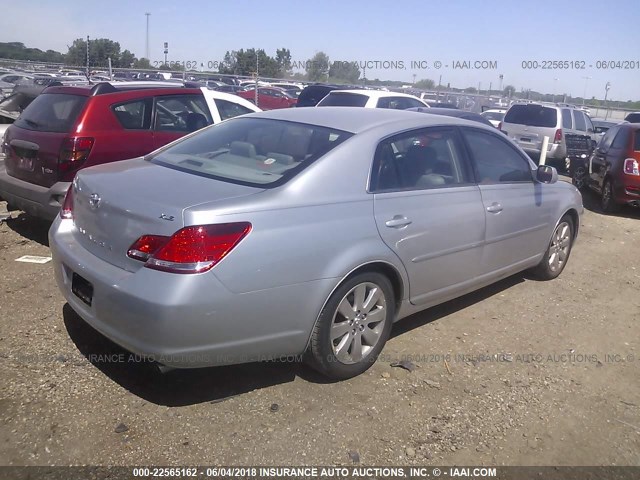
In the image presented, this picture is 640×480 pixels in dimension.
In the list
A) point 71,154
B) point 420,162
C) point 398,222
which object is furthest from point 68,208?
point 420,162

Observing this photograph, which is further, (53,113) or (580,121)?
(580,121)

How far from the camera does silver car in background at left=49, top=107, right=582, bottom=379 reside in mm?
2758

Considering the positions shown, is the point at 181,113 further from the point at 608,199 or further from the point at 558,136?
the point at 558,136

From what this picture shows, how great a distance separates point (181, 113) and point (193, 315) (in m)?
4.09

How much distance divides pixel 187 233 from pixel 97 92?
351 centimetres

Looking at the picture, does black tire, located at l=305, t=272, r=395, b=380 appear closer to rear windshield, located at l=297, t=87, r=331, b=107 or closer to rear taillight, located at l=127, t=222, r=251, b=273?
rear taillight, located at l=127, t=222, r=251, b=273

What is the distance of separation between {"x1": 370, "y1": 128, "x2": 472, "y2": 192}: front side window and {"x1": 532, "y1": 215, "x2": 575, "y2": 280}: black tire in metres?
1.71

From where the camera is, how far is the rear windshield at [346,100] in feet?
37.2

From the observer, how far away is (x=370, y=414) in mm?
3154

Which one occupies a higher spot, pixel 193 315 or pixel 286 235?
pixel 286 235

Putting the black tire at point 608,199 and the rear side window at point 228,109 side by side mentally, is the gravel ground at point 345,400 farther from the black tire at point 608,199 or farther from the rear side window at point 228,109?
the black tire at point 608,199

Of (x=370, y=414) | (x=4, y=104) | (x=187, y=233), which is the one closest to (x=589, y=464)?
(x=370, y=414)

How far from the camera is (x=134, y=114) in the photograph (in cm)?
576

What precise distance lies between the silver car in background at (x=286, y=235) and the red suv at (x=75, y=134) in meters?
1.66
